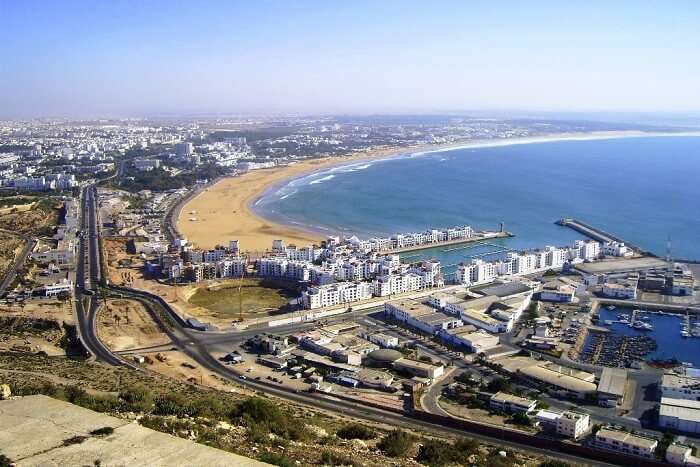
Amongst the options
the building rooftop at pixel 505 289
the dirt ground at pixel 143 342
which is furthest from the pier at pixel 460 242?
the dirt ground at pixel 143 342

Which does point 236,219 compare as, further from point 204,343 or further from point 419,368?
point 419,368

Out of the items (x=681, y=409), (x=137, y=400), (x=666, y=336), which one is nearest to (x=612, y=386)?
(x=681, y=409)

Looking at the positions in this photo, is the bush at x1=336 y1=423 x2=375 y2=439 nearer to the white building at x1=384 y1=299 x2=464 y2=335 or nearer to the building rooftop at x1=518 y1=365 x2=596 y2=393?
the building rooftop at x1=518 y1=365 x2=596 y2=393

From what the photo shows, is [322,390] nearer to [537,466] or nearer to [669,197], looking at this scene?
[537,466]

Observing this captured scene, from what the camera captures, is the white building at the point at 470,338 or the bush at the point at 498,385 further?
the white building at the point at 470,338

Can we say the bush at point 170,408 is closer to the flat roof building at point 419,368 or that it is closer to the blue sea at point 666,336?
the flat roof building at point 419,368

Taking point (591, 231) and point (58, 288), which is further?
point (591, 231)

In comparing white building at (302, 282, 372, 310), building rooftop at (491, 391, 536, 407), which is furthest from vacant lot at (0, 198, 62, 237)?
building rooftop at (491, 391, 536, 407)
